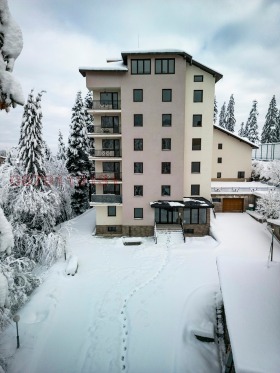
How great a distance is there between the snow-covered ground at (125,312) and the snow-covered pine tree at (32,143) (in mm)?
8160

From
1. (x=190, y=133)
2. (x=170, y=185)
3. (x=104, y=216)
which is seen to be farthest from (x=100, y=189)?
(x=190, y=133)

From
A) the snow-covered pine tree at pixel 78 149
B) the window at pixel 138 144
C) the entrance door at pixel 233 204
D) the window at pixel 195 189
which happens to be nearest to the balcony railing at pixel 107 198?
the window at pixel 138 144

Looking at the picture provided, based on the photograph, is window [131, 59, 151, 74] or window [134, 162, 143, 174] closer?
window [131, 59, 151, 74]

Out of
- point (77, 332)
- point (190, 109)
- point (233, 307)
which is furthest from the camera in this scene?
point (190, 109)

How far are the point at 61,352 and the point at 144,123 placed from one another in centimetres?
2110

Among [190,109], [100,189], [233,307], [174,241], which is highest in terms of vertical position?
[190,109]

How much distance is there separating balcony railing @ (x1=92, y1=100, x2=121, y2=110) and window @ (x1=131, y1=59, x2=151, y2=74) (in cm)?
373

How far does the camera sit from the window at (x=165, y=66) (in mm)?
25141

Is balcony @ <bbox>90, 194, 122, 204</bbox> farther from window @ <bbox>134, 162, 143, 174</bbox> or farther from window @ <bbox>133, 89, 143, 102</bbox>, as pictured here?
window @ <bbox>133, 89, 143, 102</bbox>

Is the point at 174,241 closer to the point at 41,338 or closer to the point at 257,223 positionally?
the point at 257,223

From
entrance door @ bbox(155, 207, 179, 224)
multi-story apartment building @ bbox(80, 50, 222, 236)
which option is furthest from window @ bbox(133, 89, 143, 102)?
entrance door @ bbox(155, 207, 179, 224)

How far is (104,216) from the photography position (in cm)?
2820

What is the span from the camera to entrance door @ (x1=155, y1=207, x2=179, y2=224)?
27.5 metres

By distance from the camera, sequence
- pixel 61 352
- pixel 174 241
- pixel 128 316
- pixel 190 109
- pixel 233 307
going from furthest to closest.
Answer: pixel 190 109
pixel 174 241
pixel 128 316
pixel 61 352
pixel 233 307
